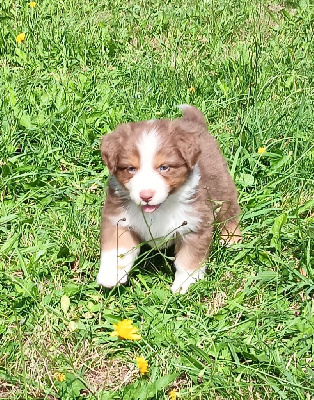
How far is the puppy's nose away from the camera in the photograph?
2.91 m

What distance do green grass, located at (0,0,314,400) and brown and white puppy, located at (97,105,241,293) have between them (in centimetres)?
16

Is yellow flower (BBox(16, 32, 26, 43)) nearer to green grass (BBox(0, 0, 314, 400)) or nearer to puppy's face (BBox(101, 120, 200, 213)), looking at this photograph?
green grass (BBox(0, 0, 314, 400))

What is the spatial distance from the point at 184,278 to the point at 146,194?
662 mm

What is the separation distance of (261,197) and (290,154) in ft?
1.39

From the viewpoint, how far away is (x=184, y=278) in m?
3.37

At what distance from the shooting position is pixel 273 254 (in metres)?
3.53

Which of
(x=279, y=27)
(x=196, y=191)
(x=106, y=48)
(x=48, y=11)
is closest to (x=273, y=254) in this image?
(x=196, y=191)

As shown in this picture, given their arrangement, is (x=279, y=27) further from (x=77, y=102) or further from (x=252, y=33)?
(x=77, y=102)

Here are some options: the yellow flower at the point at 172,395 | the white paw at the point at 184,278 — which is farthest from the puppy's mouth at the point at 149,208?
the yellow flower at the point at 172,395

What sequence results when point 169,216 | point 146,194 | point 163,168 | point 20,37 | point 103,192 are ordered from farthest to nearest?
point 20,37 < point 103,192 < point 169,216 < point 163,168 < point 146,194

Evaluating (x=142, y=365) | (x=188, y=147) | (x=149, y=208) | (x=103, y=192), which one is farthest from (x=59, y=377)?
(x=103, y=192)

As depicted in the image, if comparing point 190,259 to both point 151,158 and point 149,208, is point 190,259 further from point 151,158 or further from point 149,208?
point 151,158

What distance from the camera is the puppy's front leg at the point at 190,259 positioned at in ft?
10.9

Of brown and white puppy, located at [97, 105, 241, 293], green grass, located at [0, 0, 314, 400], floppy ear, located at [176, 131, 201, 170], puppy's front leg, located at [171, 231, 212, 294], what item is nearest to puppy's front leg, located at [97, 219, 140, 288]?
brown and white puppy, located at [97, 105, 241, 293]
